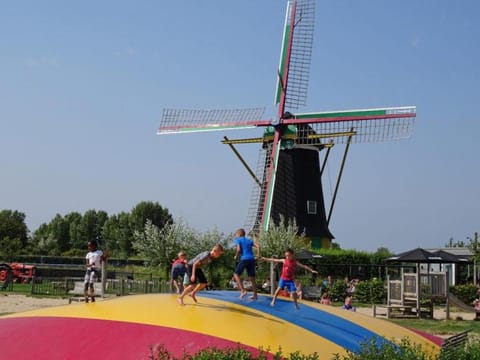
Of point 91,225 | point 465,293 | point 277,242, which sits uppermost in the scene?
point 91,225

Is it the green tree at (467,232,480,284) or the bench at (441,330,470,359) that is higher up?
the green tree at (467,232,480,284)

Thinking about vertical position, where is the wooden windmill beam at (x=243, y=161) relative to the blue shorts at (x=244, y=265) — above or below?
above

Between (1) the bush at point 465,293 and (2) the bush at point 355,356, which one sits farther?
(1) the bush at point 465,293

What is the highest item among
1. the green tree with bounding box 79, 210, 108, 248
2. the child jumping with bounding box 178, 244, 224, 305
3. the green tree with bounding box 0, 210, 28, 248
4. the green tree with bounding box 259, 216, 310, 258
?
the green tree with bounding box 79, 210, 108, 248

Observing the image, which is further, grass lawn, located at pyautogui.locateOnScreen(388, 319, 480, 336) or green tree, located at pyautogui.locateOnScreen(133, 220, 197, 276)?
green tree, located at pyautogui.locateOnScreen(133, 220, 197, 276)

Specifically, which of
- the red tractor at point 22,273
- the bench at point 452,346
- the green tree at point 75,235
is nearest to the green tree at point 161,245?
the red tractor at point 22,273

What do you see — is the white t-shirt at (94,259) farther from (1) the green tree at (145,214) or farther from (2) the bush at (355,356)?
(1) the green tree at (145,214)

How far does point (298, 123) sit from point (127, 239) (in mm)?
50711

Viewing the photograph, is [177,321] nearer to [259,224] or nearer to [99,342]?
[99,342]

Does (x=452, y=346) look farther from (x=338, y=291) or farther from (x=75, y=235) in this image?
(x=75, y=235)

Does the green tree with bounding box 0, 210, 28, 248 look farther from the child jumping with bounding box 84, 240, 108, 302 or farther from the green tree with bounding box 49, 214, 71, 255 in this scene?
the child jumping with bounding box 84, 240, 108, 302

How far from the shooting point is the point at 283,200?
132 ft

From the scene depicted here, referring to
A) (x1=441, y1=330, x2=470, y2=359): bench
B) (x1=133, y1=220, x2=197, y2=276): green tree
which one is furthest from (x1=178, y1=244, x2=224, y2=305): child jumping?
(x1=133, y1=220, x2=197, y2=276): green tree

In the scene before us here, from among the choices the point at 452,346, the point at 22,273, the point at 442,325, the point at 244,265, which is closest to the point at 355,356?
the point at 452,346
